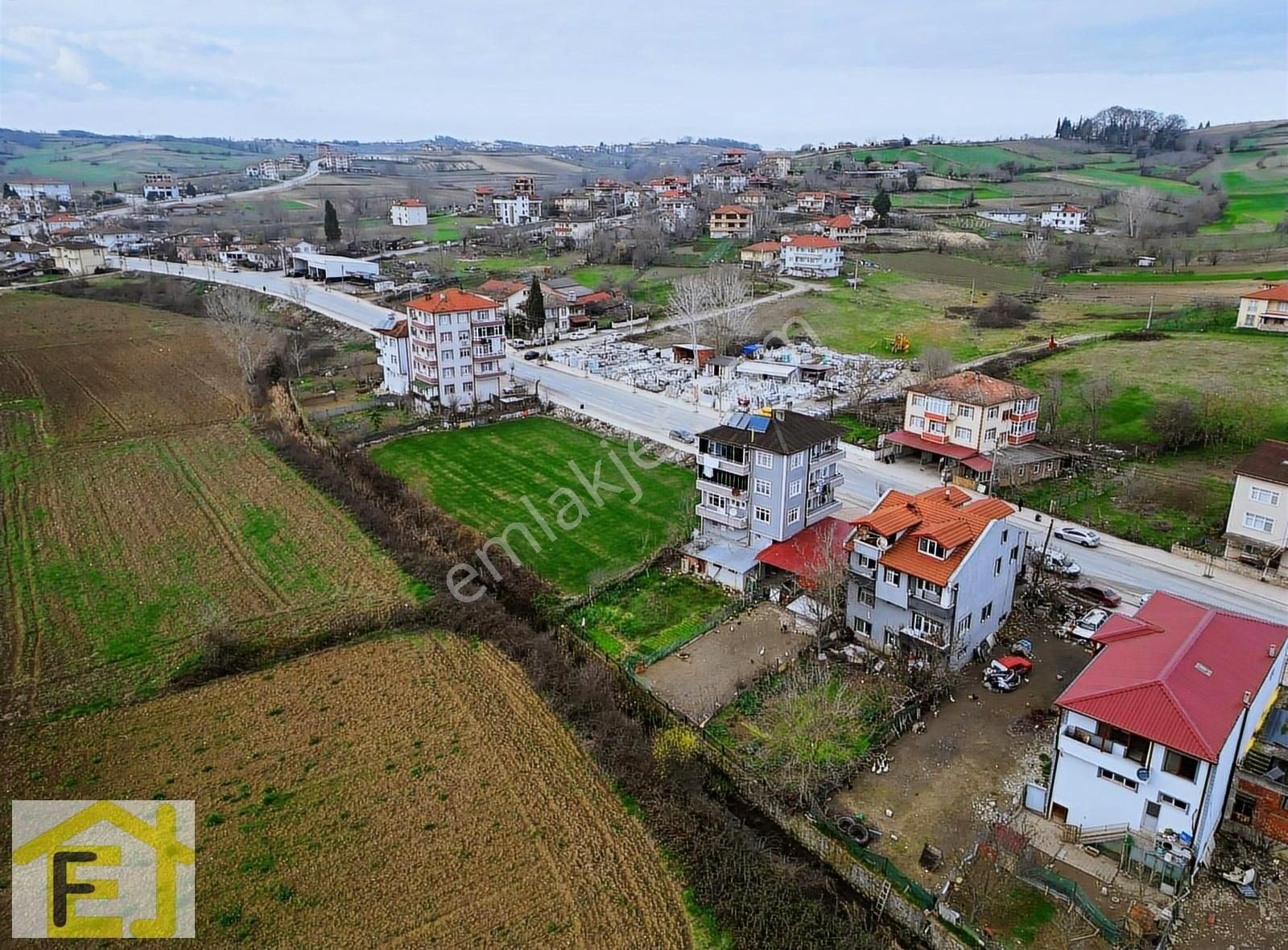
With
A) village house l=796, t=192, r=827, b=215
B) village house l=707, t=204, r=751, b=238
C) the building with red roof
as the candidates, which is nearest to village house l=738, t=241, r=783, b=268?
village house l=707, t=204, r=751, b=238

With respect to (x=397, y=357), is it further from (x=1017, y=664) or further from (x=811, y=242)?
(x=811, y=242)

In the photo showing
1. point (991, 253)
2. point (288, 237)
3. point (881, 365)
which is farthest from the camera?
point (288, 237)

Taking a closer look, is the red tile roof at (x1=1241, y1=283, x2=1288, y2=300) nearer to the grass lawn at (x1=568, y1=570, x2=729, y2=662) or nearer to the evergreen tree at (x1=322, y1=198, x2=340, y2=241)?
the grass lawn at (x1=568, y1=570, x2=729, y2=662)

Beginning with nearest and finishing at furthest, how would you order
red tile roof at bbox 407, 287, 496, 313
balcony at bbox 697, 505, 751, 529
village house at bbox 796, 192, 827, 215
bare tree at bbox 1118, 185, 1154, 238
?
balcony at bbox 697, 505, 751, 529 → red tile roof at bbox 407, 287, 496, 313 → bare tree at bbox 1118, 185, 1154, 238 → village house at bbox 796, 192, 827, 215

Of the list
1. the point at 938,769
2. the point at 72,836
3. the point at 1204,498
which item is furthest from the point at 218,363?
the point at 1204,498

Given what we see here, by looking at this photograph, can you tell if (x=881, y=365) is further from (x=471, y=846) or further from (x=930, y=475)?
(x=471, y=846)

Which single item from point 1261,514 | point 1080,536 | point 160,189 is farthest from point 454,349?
point 160,189
